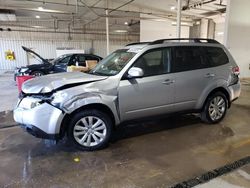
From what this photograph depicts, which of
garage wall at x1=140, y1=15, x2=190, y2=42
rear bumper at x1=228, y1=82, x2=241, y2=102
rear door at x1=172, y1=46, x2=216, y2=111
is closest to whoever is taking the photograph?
rear door at x1=172, y1=46, x2=216, y2=111

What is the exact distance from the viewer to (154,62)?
Answer: 11.3 feet

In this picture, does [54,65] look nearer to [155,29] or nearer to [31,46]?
[155,29]

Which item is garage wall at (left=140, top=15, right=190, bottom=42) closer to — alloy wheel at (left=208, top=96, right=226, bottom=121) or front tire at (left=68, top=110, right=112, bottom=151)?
alloy wheel at (left=208, top=96, right=226, bottom=121)

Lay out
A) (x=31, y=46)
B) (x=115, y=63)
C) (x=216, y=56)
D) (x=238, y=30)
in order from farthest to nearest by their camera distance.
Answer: (x=31, y=46), (x=238, y=30), (x=216, y=56), (x=115, y=63)

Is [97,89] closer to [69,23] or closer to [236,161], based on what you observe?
[236,161]

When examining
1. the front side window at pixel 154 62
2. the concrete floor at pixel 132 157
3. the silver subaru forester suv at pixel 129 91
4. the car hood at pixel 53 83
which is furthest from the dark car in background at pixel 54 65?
the front side window at pixel 154 62

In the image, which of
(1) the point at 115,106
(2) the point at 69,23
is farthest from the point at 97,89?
(2) the point at 69,23

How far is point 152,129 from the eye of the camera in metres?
4.00

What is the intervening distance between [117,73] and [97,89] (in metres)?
0.42

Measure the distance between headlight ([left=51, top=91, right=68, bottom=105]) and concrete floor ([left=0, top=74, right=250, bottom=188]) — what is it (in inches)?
31.9

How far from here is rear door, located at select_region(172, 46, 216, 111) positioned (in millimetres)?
3600

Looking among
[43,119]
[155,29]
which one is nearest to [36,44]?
[155,29]

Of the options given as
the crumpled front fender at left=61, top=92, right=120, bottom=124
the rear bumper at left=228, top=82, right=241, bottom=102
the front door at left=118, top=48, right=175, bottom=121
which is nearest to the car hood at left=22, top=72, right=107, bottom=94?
the crumpled front fender at left=61, top=92, right=120, bottom=124

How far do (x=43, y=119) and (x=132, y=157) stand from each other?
134cm
